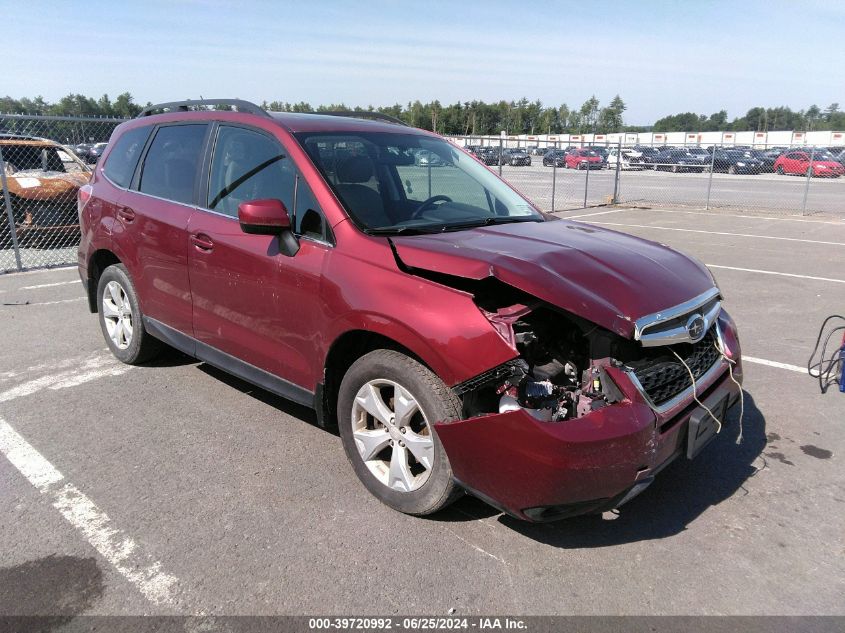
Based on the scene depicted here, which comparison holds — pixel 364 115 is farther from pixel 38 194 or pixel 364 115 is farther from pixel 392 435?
pixel 38 194

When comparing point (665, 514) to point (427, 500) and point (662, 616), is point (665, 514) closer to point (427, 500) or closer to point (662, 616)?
point (662, 616)

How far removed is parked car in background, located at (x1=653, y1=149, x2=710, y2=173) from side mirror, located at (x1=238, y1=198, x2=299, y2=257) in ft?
112

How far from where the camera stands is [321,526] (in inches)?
119

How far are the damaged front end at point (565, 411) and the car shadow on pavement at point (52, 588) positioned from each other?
1.57m

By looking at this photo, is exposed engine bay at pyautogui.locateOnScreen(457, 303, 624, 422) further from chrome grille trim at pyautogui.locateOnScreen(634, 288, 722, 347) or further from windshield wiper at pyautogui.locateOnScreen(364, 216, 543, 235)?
windshield wiper at pyautogui.locateOnScreen(364, 216, 543, 235)

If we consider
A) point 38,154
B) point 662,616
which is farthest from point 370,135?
point 38,154

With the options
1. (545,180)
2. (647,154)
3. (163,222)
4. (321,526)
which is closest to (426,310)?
(321,526)

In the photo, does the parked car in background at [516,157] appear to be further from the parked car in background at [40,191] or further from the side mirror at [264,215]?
the side mirror at [264,215]

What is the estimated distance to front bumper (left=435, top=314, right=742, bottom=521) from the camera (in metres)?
2.46

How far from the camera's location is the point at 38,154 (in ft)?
35.3

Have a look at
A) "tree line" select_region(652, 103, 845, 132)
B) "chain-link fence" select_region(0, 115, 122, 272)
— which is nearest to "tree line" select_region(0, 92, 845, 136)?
"tree line" select_region(652, 103, 845, 132)

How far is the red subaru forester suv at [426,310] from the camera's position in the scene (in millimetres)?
2594

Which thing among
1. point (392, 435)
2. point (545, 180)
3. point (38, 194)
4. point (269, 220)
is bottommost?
point (545, 180)

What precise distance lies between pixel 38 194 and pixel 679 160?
3929 cm
